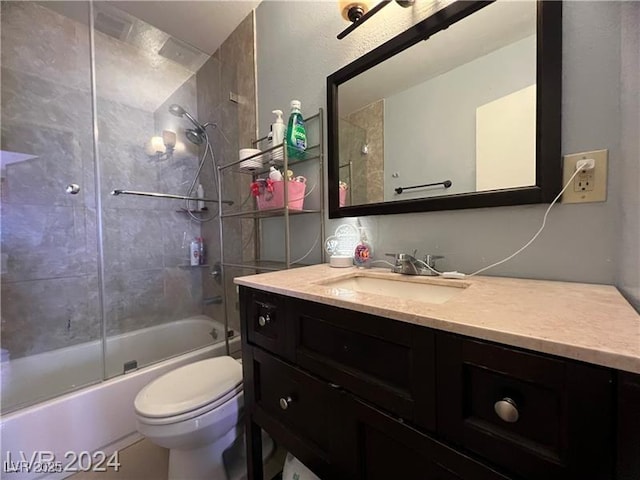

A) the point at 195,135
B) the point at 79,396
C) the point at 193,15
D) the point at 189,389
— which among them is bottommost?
the point at 79,396

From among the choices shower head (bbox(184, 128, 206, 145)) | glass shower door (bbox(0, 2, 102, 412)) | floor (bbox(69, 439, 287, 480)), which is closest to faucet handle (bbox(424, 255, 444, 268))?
floor (bbox(69, 439, 287, 480))

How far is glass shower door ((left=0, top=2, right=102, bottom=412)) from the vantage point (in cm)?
154

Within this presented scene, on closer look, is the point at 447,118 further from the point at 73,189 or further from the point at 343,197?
the point at 73,189

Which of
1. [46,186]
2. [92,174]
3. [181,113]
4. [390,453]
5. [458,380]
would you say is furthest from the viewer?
[181,113]

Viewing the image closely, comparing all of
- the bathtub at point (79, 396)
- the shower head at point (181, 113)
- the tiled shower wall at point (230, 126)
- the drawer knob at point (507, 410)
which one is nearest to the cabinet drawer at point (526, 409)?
the drawer knob at point (507, 410)

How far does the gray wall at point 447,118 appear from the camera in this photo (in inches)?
30.7

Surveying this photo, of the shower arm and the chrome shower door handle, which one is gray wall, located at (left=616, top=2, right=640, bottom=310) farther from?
the chrome shower door handle

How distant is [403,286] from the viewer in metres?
0.90

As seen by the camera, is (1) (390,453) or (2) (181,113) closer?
(1) (390,453)

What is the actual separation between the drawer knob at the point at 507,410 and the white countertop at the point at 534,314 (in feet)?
0.33

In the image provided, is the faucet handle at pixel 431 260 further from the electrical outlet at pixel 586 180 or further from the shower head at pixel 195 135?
the shower head at pixel 195 135

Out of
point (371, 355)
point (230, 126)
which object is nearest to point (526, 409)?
point (371, 355)

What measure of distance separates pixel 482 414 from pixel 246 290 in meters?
0.72

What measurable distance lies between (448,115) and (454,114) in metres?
0.02
